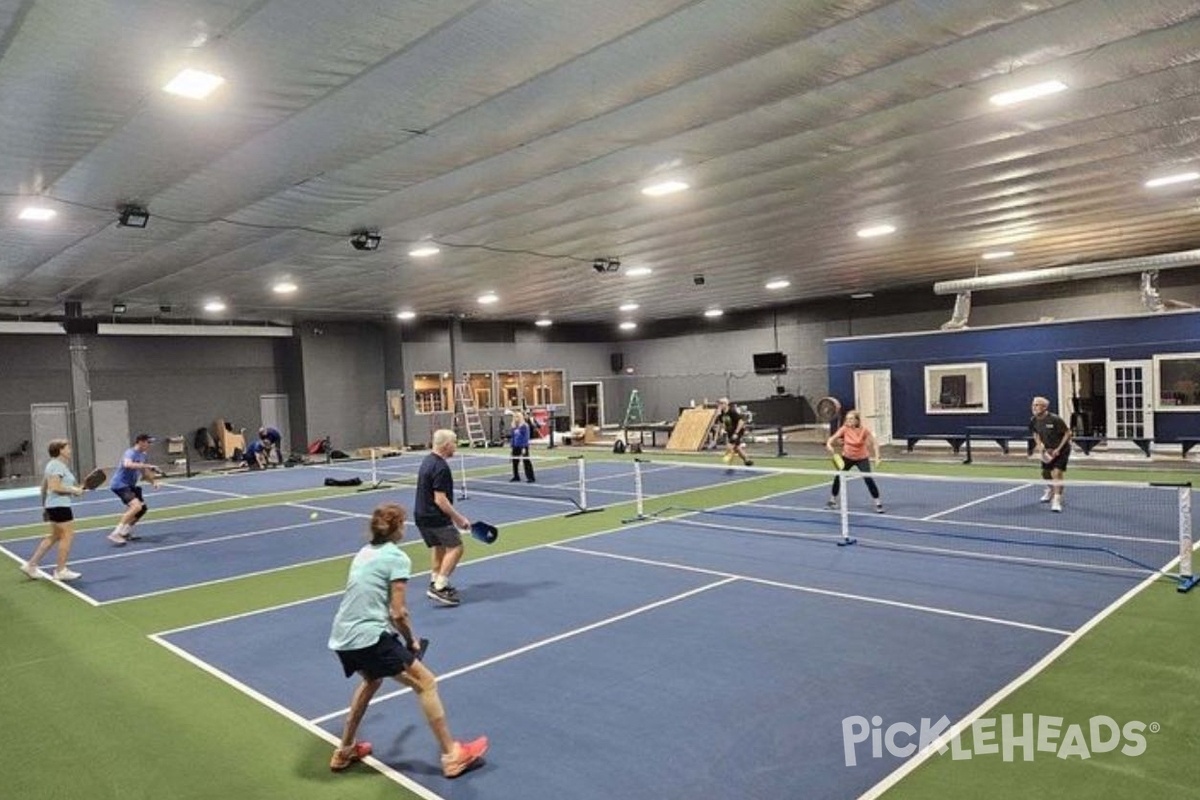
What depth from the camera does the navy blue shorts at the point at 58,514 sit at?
35.2 ft

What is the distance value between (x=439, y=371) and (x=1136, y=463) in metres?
26.8

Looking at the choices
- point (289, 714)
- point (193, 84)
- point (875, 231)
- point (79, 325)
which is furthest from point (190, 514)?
point (875, 231)

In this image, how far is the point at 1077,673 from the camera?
6270 mm

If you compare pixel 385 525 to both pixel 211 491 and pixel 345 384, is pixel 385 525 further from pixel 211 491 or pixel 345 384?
pixel 345 384

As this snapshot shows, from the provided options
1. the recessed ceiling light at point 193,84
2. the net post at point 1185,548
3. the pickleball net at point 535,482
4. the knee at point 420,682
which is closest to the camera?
the knee at point 420,682

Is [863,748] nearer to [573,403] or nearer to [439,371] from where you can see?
[439,371]

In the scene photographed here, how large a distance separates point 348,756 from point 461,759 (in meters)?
0.80

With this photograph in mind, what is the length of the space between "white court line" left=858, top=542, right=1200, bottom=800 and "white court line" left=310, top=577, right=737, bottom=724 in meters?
3.53

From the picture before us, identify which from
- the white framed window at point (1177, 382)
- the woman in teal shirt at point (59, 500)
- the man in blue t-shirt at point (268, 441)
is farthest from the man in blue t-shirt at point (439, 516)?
the man in blue t-shirt at point (268, 441)

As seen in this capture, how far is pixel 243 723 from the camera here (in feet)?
19.6

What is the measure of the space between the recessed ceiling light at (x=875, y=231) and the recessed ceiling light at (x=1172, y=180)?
15.5 feet

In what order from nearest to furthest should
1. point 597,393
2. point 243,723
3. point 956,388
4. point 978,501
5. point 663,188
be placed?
point 243,723, point 663,188, point 978,501, point 956,388, point 597,393

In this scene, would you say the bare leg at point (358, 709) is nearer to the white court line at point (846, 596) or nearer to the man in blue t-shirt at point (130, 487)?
the white court line at point (846, 596)

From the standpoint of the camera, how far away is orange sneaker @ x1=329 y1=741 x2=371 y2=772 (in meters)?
5.16
